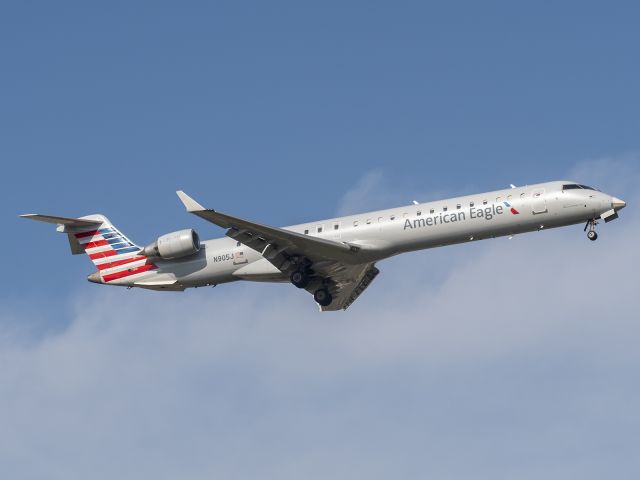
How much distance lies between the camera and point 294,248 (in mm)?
40594

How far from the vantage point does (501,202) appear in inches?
1543

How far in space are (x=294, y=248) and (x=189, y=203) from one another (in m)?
4.53

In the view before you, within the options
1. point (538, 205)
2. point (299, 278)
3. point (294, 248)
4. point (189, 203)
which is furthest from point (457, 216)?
point (189, 203)

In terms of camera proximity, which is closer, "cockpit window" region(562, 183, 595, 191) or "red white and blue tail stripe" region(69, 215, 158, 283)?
"cockpit window" region(562, 183, 595, 191)

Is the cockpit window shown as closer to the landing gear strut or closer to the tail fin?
the landing gear strut

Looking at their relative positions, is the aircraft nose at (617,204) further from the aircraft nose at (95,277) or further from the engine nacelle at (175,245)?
the aircraft nose at (95,277)

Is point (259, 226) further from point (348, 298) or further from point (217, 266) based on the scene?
point (348, 298)

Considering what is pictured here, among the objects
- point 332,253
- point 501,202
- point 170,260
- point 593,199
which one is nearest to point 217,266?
point 170,260

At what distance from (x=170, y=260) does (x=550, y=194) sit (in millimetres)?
14079

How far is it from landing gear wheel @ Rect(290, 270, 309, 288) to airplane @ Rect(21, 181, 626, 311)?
1.9 inches

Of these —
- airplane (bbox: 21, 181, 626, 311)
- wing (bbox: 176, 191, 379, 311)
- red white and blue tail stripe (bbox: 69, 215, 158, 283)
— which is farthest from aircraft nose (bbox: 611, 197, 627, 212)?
red white and blue tail stripe (bbox: 69, 215, 158, 283)

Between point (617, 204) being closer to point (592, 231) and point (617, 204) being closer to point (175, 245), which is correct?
point (592, 231)

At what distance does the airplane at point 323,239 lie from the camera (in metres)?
39.1

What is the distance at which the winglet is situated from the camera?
124 ft
